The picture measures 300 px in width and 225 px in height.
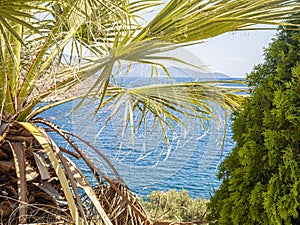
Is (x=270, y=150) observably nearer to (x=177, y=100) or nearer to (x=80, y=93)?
(x=177, y=100)

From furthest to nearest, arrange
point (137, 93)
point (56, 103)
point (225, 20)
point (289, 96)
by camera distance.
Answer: point (137, 93) → point (56, 103) → point (289, 96) → point (225, 20)

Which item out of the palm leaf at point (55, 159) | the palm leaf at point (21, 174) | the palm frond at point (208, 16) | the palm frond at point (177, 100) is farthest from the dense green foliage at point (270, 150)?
the palm leaf at point (21, 174)

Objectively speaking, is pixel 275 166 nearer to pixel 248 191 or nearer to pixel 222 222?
pixel 248 191

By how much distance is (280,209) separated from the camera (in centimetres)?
142

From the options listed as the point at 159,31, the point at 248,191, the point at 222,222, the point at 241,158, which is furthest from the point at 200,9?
the point at 222,222

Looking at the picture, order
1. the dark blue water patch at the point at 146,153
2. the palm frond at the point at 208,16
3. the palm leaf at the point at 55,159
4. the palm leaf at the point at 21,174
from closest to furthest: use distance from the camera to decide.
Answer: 1. the palm frond at the point at 208,16
2. the palm leaf at the point at 55,159
3. the palm leaf at the point at 21,174
4. the dark blue water patch at the point at 146,153

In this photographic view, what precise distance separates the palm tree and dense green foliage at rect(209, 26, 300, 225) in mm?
216

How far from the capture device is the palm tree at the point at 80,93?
1453mm

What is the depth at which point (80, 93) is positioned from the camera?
2139 millimetres

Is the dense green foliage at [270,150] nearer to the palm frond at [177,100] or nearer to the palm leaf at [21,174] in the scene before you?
the palm frond at [177,100]

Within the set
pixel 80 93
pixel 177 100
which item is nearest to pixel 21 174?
pixel 80 93

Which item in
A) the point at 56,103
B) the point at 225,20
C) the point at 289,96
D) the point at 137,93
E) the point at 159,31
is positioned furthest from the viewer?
the point at 137,93

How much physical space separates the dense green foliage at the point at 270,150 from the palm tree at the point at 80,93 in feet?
0.71

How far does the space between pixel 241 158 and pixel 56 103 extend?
1089 mm
